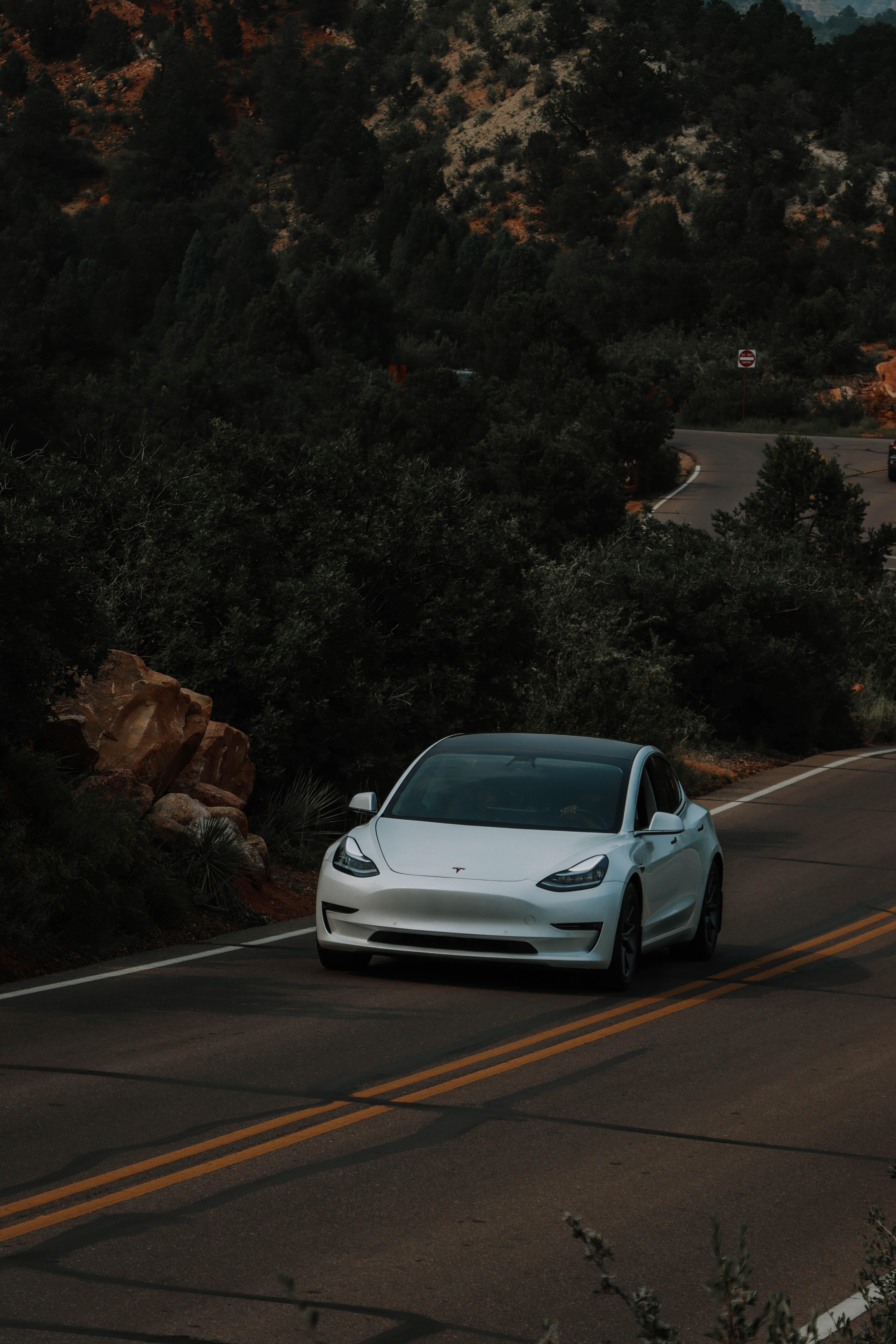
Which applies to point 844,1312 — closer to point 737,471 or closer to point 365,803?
point 365,803

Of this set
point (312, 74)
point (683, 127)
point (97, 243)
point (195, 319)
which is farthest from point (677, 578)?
point (312, 74)

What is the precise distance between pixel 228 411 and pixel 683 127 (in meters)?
73.3

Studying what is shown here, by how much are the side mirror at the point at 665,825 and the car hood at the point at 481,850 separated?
383 millimetres

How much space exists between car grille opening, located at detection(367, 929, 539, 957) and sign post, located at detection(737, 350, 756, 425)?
69.8 m

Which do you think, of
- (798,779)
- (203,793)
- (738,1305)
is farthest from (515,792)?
(798,779)

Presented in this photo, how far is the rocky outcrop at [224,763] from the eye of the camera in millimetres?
14406

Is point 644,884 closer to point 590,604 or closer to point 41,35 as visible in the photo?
point 590,604

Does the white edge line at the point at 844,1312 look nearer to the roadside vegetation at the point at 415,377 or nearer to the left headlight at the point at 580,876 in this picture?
the left headlight at the point at 580,876

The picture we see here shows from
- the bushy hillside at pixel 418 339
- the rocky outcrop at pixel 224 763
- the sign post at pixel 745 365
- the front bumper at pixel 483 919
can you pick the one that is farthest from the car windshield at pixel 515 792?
the sign post at pixel 745 365

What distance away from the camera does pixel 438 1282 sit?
17.4ft

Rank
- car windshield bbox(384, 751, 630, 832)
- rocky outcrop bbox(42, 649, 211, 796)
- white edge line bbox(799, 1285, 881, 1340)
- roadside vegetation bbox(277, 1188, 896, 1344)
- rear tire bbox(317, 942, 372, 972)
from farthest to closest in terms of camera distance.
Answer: rocky outcrop bbox(42, 649, 211, 796), car windshield bbox(384, 751, 630, 832), rear tire bbox(317, 942, 372, 972), white edge line bbox(799, 1285, 881, 1340), roadside vegetation bbox(277, 1188, 896, 1344)

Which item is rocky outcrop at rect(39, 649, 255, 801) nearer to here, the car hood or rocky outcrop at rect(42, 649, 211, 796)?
rocky outcrop at rect(42, 649, 211, 796)

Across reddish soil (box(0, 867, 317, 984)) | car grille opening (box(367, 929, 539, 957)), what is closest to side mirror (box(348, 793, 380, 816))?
car grille opening (box(367, 929, 539, 957))

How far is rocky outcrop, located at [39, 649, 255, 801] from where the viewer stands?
1345 cm
